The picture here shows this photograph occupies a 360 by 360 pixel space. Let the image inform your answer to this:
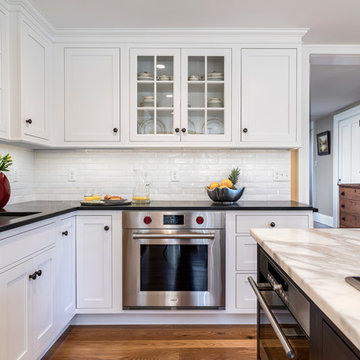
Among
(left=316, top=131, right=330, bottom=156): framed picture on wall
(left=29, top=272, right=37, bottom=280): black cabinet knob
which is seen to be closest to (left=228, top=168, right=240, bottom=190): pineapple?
(left=29, top=272, right=37, bottom=280): black cabinet knob

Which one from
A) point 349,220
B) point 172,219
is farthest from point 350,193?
point 172,219

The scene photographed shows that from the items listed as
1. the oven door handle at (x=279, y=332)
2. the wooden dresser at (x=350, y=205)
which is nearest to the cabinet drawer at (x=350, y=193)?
the wooden dresser at (x=350, y=205)

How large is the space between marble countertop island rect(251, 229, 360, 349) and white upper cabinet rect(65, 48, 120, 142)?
5.64 feet

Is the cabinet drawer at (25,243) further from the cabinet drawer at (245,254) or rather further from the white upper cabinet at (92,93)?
the cabinet drawer at (245,254)

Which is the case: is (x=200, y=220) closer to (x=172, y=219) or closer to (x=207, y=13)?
(x=172, y=219)

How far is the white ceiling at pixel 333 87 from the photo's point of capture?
3.82 m

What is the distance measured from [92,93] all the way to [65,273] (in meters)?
1.47

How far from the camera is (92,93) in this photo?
2.47 m

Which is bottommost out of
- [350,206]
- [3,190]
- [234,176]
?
[350,206]

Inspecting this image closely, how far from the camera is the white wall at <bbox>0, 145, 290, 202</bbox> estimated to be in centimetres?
274

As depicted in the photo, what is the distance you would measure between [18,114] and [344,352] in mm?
2211

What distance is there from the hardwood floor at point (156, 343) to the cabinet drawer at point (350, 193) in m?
3.48

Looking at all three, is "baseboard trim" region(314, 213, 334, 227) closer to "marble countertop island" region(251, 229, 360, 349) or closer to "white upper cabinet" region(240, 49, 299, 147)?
"white upper cabinet" region(240, 49, 299, 147)

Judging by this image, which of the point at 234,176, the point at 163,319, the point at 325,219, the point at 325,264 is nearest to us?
the point at 325,264
